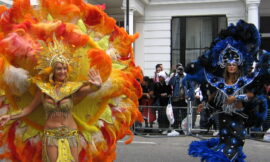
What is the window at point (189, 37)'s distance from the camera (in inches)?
768

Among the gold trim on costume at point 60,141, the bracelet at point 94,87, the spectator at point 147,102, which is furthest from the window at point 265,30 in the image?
the gold trim on costume at point 60,141

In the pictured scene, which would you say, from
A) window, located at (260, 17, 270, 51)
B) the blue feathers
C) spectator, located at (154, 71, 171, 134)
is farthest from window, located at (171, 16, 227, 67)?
the blue feathers

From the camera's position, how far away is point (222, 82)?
19.4 ft

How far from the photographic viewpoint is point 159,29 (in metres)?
19.6

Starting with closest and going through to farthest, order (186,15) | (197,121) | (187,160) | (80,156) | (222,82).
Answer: (80,156), (222,82), (187,160), (197,121), (186,15)

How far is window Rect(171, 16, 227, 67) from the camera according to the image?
64.0 ft

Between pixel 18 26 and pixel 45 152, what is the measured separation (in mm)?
1283

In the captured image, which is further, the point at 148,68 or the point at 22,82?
the point at 148,68

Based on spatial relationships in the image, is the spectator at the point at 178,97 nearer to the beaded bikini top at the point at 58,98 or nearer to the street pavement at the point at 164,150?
the street pavement at the point at 164,150

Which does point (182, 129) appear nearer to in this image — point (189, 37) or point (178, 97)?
point (178, 97)

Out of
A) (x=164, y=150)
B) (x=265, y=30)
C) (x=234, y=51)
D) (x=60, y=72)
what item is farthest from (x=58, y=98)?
(x=265, y=30)

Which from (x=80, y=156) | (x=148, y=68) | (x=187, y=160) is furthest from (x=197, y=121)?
(x=148, y=68)

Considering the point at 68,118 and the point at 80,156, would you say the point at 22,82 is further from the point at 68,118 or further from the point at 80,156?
the point at 80,156

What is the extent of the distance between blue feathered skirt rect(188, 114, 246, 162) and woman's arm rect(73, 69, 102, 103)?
6.91 feet
